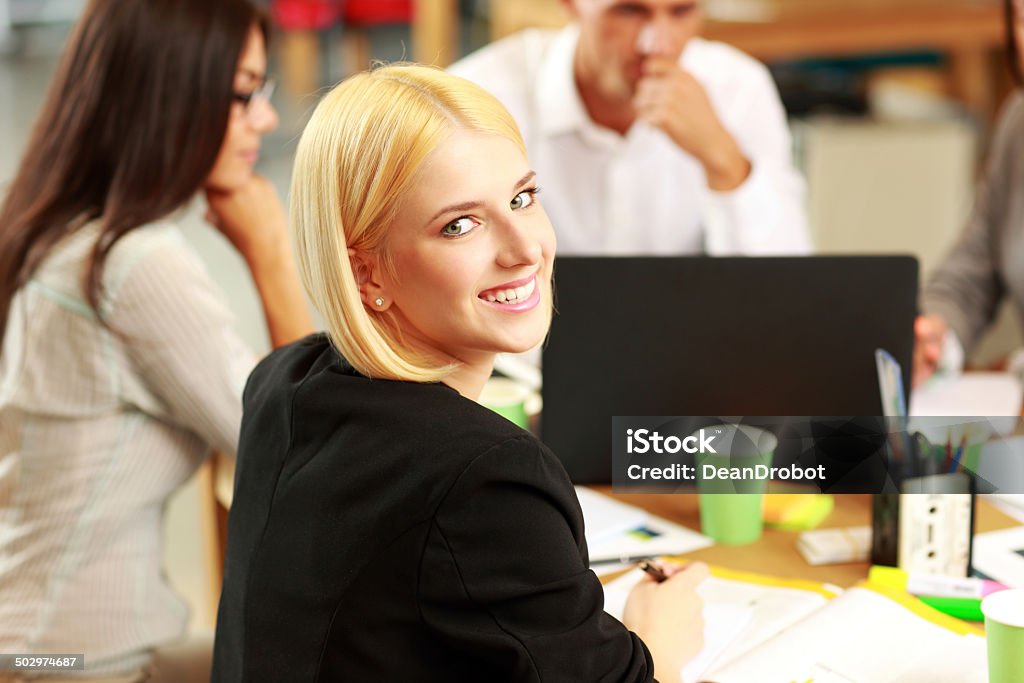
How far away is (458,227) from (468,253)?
22 millimetres

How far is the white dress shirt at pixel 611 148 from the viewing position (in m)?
2.17

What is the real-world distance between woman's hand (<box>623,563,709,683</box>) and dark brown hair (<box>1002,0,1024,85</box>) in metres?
1.36

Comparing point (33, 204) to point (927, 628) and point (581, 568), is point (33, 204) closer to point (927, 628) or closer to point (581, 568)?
point (581, 568)

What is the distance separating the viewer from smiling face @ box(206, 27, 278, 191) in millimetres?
1467

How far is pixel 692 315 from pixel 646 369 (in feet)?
0.28

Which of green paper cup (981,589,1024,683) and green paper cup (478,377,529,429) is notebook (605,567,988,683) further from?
green paper cup (478,377,529,429)

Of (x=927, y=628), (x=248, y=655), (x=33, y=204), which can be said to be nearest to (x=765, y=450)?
(x=927, y=628)

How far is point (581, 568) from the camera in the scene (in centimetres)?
81

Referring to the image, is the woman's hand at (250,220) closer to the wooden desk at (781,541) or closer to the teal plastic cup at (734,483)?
the wooden desk at (781,541)

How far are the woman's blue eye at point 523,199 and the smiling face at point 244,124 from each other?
26.9 inches

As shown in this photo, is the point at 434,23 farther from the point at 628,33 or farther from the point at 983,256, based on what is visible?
the point at 983,256


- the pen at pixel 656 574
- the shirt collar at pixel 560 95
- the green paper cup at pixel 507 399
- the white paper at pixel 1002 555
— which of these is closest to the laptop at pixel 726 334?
the green paper cup at pixel 507 399

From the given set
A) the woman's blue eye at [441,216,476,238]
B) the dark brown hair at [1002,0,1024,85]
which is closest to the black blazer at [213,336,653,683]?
the woman's blue eye at [441,216,476,238]

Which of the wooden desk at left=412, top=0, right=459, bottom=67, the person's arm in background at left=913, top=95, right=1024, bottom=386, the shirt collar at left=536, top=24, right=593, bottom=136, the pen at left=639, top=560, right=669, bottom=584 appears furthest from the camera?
the wooden desk at left=412, top=0, right=459, bottom=67
